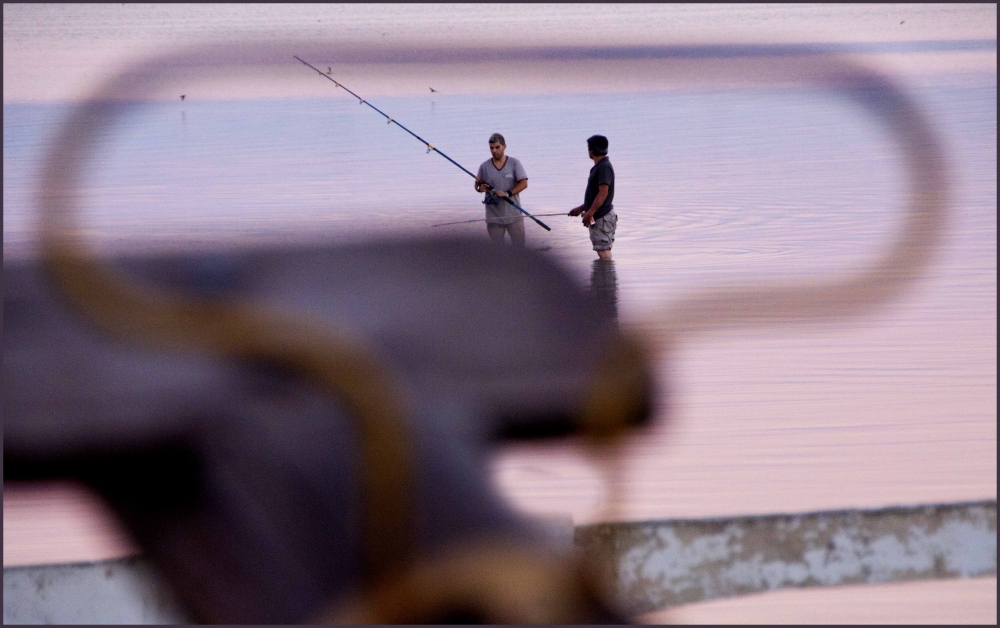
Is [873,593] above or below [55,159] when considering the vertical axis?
below

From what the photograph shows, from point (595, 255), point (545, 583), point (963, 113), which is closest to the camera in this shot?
point (545, 583)

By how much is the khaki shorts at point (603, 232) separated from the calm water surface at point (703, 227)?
0.06m

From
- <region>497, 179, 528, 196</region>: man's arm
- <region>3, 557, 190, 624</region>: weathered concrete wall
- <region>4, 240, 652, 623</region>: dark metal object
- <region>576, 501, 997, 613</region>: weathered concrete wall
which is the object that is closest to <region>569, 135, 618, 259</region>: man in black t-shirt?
<region>497, 179, 528, 196</region>: man's arm

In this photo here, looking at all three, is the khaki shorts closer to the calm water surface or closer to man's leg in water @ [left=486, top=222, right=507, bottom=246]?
the calm water surface

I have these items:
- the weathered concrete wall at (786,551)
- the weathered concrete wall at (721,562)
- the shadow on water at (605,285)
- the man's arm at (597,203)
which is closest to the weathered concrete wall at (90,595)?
the weathered concrete wall at (721,562)

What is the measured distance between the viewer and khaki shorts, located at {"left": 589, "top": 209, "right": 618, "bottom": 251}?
9.07 ft

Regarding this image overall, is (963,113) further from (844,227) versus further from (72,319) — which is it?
(72,319)

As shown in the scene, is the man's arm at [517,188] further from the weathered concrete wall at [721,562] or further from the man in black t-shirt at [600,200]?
the weathered concrete wall at [721,562]

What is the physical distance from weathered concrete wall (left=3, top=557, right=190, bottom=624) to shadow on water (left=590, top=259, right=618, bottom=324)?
100 centimetres

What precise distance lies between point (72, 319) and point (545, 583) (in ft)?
1.73

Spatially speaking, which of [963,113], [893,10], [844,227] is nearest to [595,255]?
[844,227]

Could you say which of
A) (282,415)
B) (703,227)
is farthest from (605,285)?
(282,415)

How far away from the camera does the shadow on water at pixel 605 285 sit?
6.28 ft

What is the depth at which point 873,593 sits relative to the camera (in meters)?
0.99
